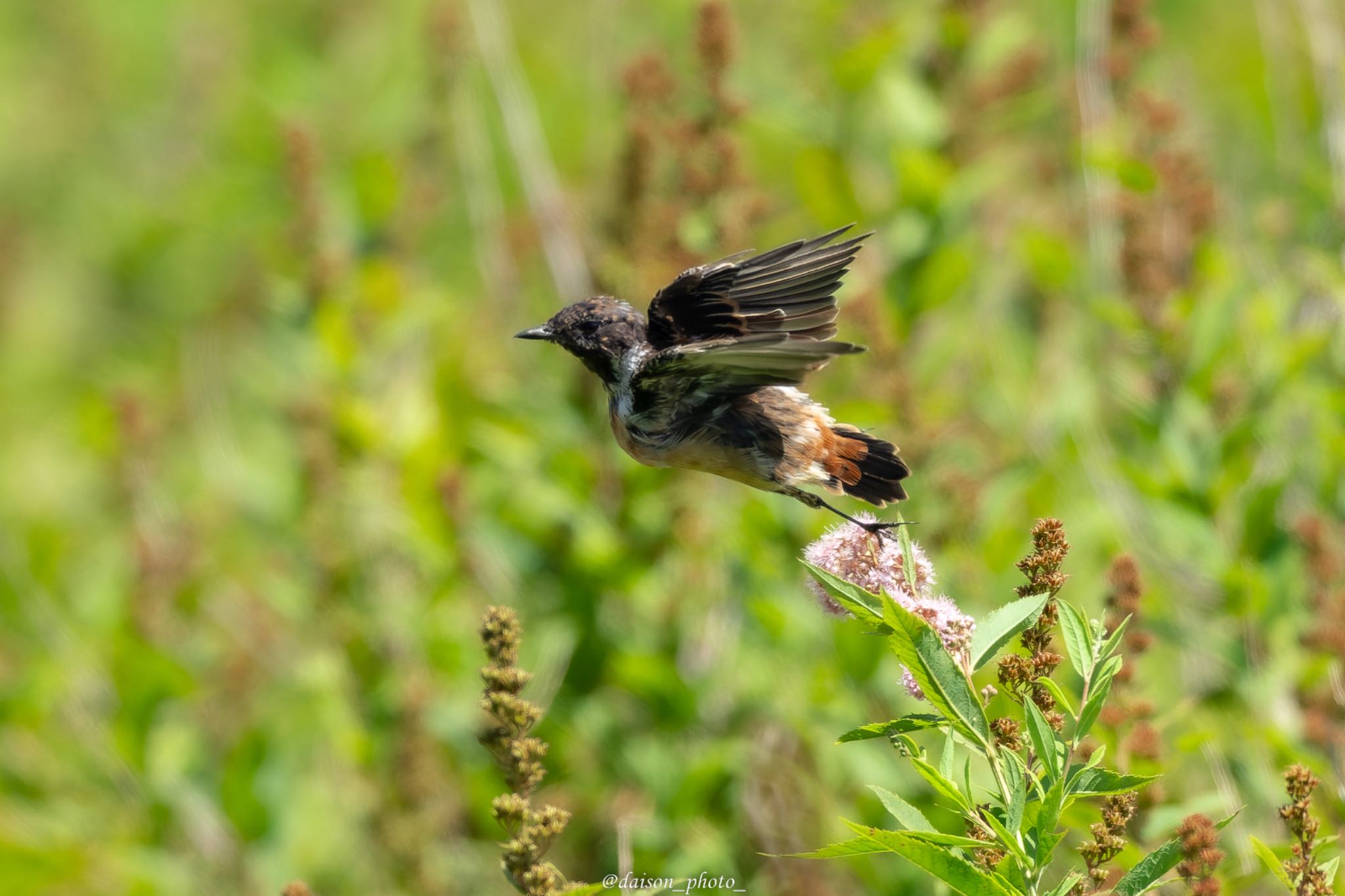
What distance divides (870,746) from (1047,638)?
2.73 m

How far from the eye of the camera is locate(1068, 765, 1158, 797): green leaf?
6.55ft

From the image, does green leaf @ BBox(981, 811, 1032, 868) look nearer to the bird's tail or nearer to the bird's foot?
the bird's foot

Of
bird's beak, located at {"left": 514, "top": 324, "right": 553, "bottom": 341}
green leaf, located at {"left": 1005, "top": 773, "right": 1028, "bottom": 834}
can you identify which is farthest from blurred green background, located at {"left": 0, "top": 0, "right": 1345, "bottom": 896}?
green leaf, located at {"left": 1005, "top": 773, "right": 1028, "bottom": 834}

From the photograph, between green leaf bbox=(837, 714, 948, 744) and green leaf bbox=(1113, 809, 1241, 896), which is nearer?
green leaf bbox=(837, 714, 948, 744)

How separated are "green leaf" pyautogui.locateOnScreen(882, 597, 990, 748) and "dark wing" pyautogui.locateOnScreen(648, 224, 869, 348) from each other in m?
1.23

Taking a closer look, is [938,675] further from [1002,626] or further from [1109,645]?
[1109,645]

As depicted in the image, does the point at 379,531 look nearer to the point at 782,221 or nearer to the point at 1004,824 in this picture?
the point at 782,221

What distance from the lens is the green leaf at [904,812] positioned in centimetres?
207

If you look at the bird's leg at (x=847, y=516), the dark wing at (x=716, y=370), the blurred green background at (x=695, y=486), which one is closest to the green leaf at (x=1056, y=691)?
the bird's leg at (x=847, y=516)

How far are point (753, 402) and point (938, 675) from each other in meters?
1.35

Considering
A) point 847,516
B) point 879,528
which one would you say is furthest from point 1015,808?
point 847,516

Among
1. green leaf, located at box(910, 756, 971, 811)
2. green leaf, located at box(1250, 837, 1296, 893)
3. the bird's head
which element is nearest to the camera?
green leaf, located at box(910, 756, 971, 811)

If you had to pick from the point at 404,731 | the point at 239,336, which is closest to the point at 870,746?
the point at 404,731

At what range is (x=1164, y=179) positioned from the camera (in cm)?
459
